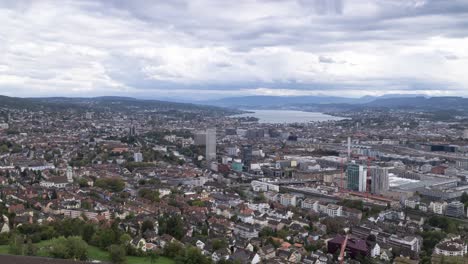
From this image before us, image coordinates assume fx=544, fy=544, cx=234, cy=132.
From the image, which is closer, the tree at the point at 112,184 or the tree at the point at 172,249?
the tree at the point at 172,249

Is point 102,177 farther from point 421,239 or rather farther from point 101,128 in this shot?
point 101,128

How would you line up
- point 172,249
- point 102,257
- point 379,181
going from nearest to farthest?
point 102,257 → point 172,249 → point 379,181

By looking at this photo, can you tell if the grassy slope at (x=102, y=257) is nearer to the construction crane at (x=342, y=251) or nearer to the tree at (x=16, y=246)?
the tree at (x=16, y=246)

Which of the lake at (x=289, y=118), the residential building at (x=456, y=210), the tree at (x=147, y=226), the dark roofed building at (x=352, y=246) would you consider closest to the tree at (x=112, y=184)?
the tree at (x=147, y=226)

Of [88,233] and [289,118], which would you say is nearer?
[88,233]

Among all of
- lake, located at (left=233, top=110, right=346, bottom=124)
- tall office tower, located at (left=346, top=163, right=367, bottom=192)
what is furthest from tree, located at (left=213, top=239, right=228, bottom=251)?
lake, located at (left=233, top=110, right=346, bottom=124)

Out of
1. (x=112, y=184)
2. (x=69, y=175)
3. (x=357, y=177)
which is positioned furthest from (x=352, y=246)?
(x=69, y=175)

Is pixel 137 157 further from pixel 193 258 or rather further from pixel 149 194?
pixel 193 258
